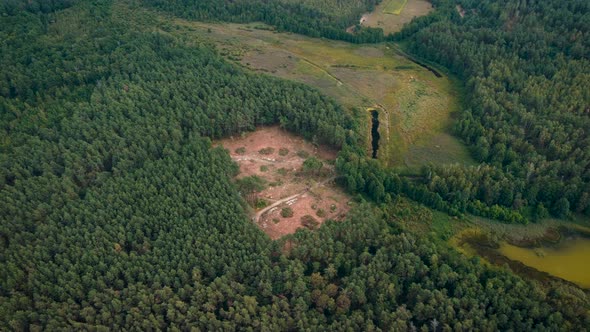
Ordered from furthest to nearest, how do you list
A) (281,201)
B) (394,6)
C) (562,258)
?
1. (394,6)
2. (281,201)
3. (562,258)

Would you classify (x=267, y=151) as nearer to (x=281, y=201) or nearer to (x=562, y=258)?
(x=281, y=201)

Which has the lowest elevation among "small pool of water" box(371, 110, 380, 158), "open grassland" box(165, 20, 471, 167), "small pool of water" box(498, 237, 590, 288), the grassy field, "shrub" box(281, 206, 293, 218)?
"small pool of water" box(498, 237, 590, 288)

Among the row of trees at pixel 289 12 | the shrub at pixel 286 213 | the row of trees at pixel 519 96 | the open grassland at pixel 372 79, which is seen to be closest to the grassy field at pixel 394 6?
the row of trees at pixel 289 12

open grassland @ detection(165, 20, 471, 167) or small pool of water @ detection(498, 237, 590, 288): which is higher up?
open grassland @ detection(165, 20, 471, 167)

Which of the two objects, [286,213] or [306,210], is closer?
[286,213]

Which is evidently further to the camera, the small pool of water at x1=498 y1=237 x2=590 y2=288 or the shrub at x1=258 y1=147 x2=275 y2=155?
the shrub at x1=258 y1=147 x2=275 y2=155

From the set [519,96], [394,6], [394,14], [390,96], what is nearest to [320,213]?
[390,96]

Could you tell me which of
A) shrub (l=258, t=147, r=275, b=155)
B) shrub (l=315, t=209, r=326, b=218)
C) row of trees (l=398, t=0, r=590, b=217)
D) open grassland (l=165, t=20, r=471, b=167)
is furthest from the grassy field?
shrub (l=315, t=209, r=326, b=218)

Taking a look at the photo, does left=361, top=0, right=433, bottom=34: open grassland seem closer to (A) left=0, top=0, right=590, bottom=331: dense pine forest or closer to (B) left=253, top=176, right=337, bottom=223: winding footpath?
(A) left=0, top=0, right=590, bottom=331: dense pine forest
